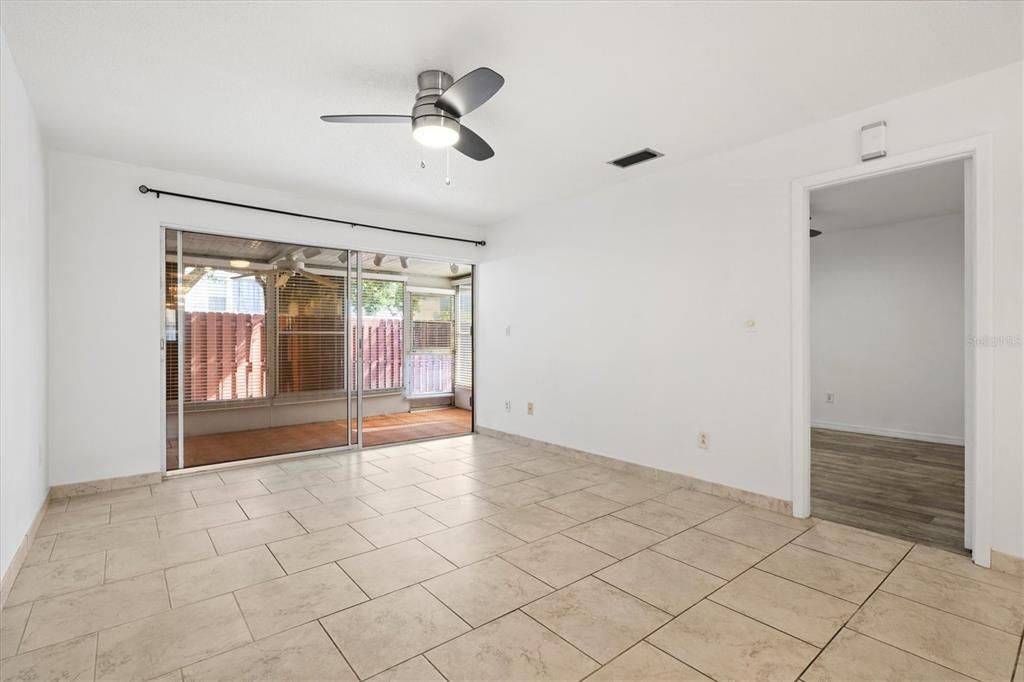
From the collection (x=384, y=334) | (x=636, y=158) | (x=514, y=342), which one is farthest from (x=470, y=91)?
(x=384, y=334)

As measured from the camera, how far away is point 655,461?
4.27 meters

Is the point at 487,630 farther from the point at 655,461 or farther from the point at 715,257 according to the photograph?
the point at 715,257

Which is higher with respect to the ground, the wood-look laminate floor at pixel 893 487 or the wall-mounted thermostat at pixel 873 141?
the wall-mounted thermostat at pixel 873 141

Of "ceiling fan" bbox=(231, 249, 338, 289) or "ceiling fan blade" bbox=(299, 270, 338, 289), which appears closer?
"ceiling fan" bbox=(231, 249, 338, 289)

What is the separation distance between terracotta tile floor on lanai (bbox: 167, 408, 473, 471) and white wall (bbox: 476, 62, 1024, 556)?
158 cm

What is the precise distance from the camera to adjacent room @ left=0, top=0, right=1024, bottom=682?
2113 mm

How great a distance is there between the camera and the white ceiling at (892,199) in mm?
4430

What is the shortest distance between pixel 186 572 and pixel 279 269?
3.28 metres

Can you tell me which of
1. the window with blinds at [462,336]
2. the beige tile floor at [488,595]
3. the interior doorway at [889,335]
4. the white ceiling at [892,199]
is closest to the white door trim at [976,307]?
the beige tile floor at [488,595]

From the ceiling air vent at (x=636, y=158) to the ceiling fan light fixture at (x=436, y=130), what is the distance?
176cm

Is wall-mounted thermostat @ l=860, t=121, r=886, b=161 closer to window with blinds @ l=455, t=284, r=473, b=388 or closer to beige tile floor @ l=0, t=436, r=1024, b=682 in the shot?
beige tile floor @ l=0, t=436, r=1024, b=682

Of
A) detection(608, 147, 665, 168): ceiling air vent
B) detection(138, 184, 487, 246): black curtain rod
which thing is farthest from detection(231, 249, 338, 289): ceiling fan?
detection(608, 147, 665, 168): ceiling air vent

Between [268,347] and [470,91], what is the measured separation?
152 inches

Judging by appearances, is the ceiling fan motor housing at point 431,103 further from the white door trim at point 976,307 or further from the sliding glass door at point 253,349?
the sliding glass door at point 253,349
